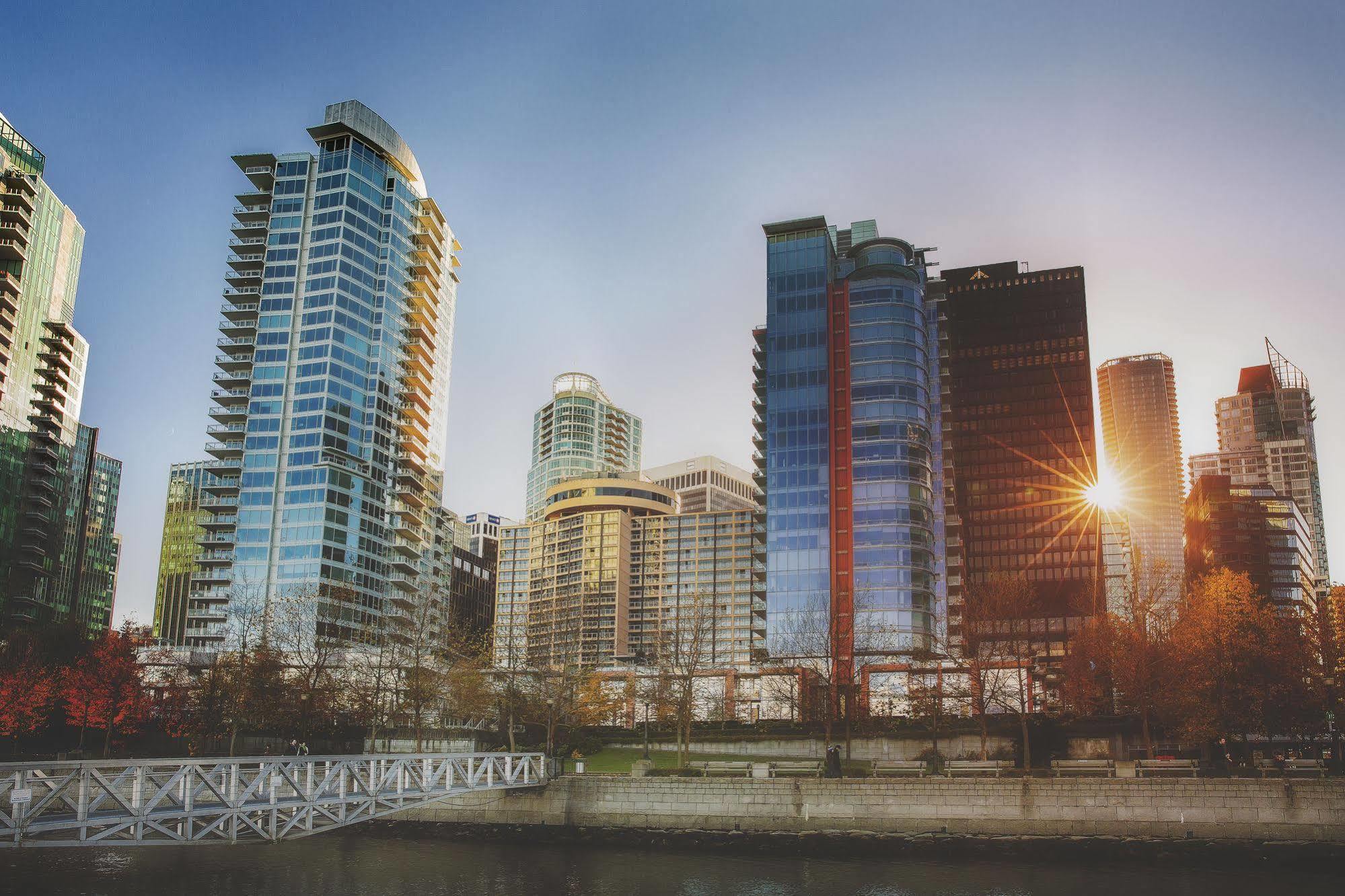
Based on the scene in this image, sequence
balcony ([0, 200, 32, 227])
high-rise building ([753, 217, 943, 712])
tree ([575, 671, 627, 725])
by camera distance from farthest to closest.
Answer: balcony ([0, 200, 32, 227]), high-rise building ([753, 217, 943, 712]), tree ([575, 671, 627, 725])

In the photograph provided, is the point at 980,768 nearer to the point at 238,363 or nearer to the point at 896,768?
the point at 896,768

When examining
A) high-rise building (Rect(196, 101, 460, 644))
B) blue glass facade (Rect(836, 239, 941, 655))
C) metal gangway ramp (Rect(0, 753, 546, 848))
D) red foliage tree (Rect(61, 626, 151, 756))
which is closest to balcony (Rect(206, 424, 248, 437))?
high-rise building (Rect(196, 101, 460, 644))

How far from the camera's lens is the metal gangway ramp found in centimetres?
3431

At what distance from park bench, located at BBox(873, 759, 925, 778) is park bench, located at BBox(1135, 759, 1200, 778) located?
36.8 feet

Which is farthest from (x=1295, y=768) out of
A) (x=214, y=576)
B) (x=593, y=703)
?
(x=214, y=576)

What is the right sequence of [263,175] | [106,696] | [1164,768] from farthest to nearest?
[263,175], [106,696], [1164,768]

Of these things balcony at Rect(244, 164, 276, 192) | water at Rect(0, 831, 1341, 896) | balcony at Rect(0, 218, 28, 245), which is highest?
balcony at Rect(244, 164, 276, 192)

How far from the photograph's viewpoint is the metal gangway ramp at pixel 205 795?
113ft

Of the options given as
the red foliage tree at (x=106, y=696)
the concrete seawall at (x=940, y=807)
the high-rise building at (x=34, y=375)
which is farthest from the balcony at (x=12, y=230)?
the concrete seawall at (x=940, y=807)

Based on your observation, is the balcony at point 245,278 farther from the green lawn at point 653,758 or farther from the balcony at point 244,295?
the green lawn at point 653,758

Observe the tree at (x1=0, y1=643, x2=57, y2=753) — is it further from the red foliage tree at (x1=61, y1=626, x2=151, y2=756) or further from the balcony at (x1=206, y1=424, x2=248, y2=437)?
the balcony at (x1=206, y1=424, x2=248, y2=437)

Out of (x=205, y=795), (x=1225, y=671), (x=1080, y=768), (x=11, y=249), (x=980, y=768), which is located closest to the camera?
(x=205, y=795)

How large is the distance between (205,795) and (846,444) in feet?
308

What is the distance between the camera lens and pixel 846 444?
135125 mm
